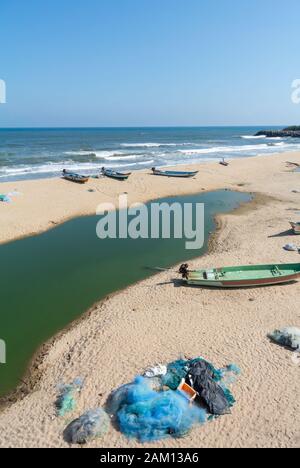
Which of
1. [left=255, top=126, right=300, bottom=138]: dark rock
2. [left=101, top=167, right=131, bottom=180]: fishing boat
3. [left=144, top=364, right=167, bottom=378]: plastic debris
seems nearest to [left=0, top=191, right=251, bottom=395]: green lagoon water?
[left=144, top=364, right=167, bottom=378]: plastic debris

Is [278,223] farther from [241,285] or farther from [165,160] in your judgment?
[165,160]

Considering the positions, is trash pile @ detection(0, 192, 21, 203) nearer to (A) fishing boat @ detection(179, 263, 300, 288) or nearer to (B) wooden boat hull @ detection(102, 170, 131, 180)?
(B) wooden boat hull @ detection(102, 170, 131, 180)

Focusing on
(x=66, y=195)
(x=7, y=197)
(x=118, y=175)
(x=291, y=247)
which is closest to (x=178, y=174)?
(x=118, y=175)

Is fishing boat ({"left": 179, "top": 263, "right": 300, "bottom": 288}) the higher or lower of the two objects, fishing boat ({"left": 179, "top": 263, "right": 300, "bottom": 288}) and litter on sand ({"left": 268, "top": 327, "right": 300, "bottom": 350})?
the higher

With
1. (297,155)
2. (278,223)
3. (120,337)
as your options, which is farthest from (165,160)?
(120,337)

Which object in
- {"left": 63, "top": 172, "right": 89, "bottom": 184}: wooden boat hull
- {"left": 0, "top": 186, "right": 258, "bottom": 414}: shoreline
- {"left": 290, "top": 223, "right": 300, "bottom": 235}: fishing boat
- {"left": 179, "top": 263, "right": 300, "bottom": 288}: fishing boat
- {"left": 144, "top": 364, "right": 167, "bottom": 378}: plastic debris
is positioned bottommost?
{"left": 0, "top": 186, "right": 258, "bottom": 414}: shoreline

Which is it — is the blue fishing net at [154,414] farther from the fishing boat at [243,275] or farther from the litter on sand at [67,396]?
the fishing boat at [243,275]

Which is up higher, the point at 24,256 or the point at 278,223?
the point at 278,223
